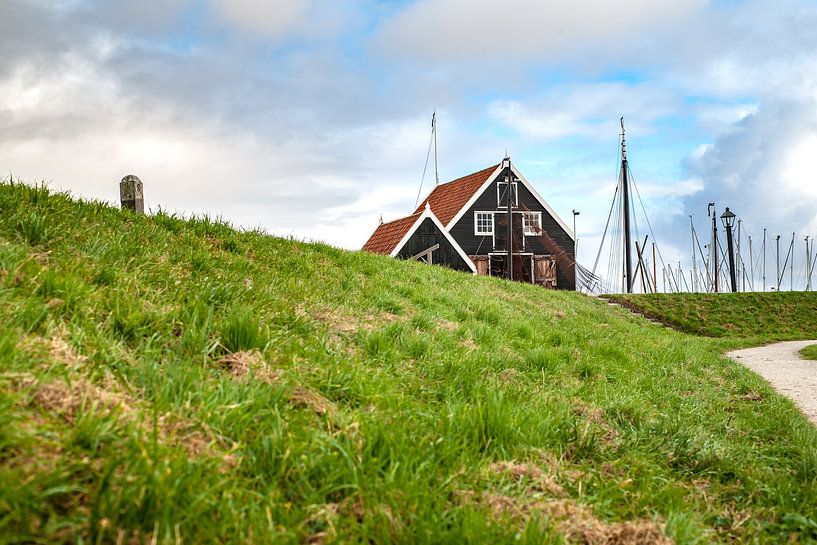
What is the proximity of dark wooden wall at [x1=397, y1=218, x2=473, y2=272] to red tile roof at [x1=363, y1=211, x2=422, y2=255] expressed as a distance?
19.6 inches

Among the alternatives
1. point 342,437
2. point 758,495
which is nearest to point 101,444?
point 342,437

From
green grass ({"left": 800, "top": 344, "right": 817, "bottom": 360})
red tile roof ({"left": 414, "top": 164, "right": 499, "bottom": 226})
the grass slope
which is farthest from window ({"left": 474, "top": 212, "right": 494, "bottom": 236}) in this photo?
green grass ({"left": 800, "top": 344, "right": 817, "bottom": 360})

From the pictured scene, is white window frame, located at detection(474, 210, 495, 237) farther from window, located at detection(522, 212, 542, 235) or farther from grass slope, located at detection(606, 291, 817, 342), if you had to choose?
grass slope, located at detection(606, 291, 817, 342)

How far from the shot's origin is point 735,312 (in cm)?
3023

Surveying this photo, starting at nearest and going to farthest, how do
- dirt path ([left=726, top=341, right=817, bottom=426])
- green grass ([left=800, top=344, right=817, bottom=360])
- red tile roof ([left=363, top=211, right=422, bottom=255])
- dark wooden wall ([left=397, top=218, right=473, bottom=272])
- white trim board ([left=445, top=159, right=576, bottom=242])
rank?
dirt path ([left=726, top=341, right=817, bottom=426]) < green grass ([left=800, top=344, right=817, bottom=360]) < red tile roof ([left=363, top=211, right=422, bottom=255]) < dark wooden wall ([left=397, top=218, right=473, bottom=272]) < white trim board ([left=445, top=159, right=576, bottom=242])

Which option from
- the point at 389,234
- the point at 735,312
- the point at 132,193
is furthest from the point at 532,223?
the point at 132,193

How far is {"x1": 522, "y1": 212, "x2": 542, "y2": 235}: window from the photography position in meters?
40.5

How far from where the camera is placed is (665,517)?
3533 mm

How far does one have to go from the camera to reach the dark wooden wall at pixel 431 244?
30828 millimetres

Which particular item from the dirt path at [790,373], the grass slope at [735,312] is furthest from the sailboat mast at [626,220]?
the dirt path at [790,373]

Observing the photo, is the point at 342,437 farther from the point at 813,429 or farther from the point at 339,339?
the point at 813,429

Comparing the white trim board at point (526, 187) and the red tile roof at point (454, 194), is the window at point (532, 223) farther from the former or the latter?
the red tile roof at point (454, 194)

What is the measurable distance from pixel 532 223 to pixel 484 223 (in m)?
3.53

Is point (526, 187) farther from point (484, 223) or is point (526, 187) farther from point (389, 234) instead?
point (389, 234)
